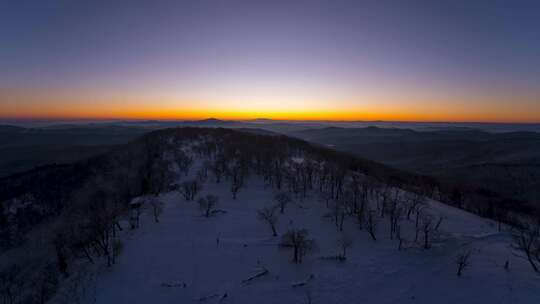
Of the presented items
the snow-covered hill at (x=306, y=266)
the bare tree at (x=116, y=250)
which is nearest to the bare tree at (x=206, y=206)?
the snow-covered hill at (x=306, y=266)

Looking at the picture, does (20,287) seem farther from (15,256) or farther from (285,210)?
(285,210)

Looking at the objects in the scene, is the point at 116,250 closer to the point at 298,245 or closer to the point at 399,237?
the point at 298,245

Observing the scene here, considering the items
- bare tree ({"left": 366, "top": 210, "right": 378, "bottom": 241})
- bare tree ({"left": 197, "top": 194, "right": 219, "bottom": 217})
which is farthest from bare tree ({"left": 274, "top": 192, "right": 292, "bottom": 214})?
bare tree ({"left": 366, "top": 210, "right": 378, "bottom": 241})

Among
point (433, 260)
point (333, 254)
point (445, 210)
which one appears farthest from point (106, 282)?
point (445, 210)

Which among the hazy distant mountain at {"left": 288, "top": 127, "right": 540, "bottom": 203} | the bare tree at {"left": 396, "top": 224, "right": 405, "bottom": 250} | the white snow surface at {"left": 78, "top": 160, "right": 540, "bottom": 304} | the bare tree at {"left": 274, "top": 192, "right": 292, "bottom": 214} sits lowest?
the hazy distant mountain at {"left": 288, "top": 127, "right": 540, "bottom": 203}

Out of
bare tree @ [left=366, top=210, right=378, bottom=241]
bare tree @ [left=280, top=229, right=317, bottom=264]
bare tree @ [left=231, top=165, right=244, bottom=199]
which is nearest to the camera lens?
bare tree @ [left=280, top=229, right=317, bottom=264]

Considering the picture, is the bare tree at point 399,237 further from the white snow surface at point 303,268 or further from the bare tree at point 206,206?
the bare tree at point 206,206

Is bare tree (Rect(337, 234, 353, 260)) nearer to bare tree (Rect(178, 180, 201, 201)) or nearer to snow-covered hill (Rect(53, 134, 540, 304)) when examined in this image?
snow-covered hill (Rect(53, 134, 540, 304))
